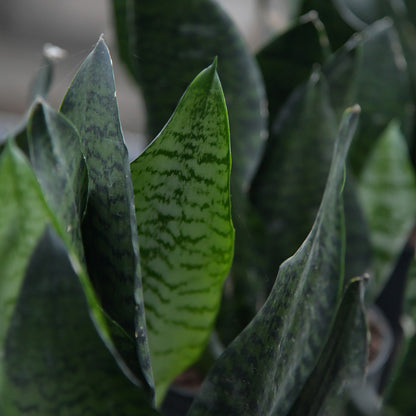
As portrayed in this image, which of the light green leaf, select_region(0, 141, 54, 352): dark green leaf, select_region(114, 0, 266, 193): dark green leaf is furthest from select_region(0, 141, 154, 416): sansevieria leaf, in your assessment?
the light green leaf

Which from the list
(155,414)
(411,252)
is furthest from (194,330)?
(411,252)

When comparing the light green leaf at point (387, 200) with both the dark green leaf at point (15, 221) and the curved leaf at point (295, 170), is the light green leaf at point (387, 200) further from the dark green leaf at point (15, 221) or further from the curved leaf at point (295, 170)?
the dark green leaf at point (15, 221)

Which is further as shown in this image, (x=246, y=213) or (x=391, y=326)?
(x=391, y=326)

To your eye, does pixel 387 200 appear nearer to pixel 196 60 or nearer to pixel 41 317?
pixel 196 60

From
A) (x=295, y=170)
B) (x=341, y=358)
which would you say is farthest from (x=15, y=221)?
(x=295, y=170)

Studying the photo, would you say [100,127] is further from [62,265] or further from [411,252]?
[411,252]

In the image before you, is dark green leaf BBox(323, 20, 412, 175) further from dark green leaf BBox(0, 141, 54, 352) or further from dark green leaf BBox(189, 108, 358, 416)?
dark green leaf BBox(0, 141, 54, 352)

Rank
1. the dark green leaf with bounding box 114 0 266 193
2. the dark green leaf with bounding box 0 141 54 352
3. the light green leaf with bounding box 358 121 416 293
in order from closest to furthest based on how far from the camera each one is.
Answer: the dark green leaf with bounding box 0 141 54 352 → the dark green leaf with bounding box 114 0 266 193 → the light green leaf with bounding box 358 121 416 293
